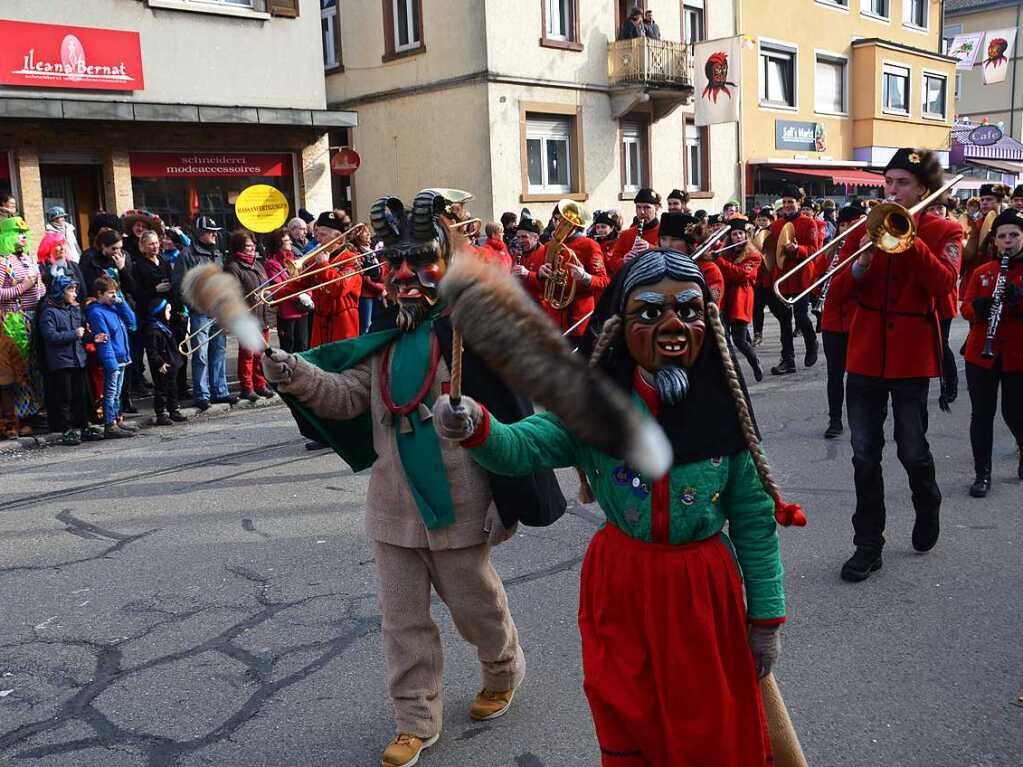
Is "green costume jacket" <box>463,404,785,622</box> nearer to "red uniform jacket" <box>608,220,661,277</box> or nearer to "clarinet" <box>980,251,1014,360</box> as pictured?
"clarinet" <box>980,251,1014,360</box>

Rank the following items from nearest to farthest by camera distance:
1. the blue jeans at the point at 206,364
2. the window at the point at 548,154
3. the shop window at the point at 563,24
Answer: the blue jeans at the point at 206,364, the shop window at the point at 563,24, the window at the point at 548,154

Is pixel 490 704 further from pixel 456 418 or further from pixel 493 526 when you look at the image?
pixel 456 418

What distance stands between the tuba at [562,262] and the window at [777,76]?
19.6 metres

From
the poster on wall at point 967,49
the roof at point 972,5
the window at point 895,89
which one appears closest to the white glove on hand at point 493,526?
the window at point 895,89

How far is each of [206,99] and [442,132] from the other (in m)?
6.40

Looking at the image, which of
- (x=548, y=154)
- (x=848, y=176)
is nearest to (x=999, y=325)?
(x=548, y=154)

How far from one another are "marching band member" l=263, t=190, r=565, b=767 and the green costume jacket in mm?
752

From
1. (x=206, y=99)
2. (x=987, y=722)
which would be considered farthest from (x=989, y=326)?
(x=206, y=99)

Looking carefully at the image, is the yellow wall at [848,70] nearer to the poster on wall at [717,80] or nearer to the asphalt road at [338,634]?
the poster on wall at [717,80]

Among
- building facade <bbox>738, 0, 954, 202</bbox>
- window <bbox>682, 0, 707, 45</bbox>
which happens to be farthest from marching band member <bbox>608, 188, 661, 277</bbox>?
building facade <bbox>738, 0, 954, 202</bbox>

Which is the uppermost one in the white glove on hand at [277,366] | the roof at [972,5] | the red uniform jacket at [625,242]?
the roof at [972,5]

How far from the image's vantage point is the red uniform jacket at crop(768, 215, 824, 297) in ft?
37.4

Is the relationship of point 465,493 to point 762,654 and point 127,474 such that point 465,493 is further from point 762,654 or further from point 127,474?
point 127,474

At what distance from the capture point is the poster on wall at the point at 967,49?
3391 centimetres
